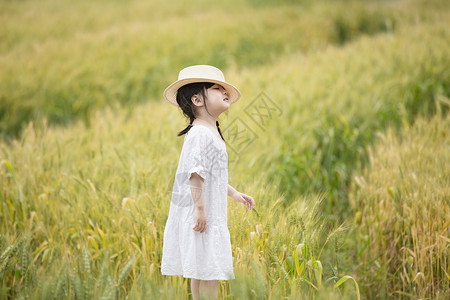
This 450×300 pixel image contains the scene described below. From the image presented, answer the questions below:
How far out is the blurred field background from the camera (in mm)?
1633

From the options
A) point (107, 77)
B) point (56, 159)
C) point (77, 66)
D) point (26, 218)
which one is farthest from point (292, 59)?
point (26, 218)

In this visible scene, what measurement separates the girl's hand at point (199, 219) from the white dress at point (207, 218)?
4cm

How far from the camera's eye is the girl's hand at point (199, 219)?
1293 mm

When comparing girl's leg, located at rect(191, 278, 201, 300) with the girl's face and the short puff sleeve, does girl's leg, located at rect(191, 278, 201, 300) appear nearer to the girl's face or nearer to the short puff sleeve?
the short puff sleeve

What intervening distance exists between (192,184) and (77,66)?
189 inches

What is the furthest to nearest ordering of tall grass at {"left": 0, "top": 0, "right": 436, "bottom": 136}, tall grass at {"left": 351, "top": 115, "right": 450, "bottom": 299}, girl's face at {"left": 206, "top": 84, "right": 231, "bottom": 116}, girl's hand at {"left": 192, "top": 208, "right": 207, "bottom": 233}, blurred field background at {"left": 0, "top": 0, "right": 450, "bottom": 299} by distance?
tall grass at {"left": 0, "top": 0, "right": 436, "bottom": 136} → tall grass at {"left": 351, "top": 115, "right": 450, "bottom": 299} → blurred field background at {"left": 0, "top": 0, "right": 450, "bottom": 299} → girl's face at {"left": 206, "top": 84, "right": 231, "bottom": 116} → girl's hand at {"left": 192, "top": 208, "right": 207, "bottom": 233}

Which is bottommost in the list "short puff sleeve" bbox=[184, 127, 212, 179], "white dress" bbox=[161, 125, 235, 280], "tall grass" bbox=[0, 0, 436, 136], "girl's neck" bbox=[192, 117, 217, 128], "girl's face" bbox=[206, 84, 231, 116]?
"white dress" bbox=[161, 125, 235, 280]

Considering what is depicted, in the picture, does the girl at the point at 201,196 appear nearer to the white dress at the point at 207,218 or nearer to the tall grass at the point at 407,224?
the white dress at the point at 207,218

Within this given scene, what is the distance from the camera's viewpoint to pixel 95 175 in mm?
2387

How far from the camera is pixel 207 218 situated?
4.46ft

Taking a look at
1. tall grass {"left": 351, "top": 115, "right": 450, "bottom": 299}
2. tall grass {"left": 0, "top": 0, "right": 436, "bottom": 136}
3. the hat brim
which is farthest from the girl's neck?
tall grass {"left": 0, "top": 0, "right": 436, "bottom": 136}

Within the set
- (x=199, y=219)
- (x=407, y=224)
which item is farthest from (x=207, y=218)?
(x=407, y=224)

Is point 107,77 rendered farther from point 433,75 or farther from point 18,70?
point 433,75

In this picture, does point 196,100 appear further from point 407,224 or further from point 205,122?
point 407,224
